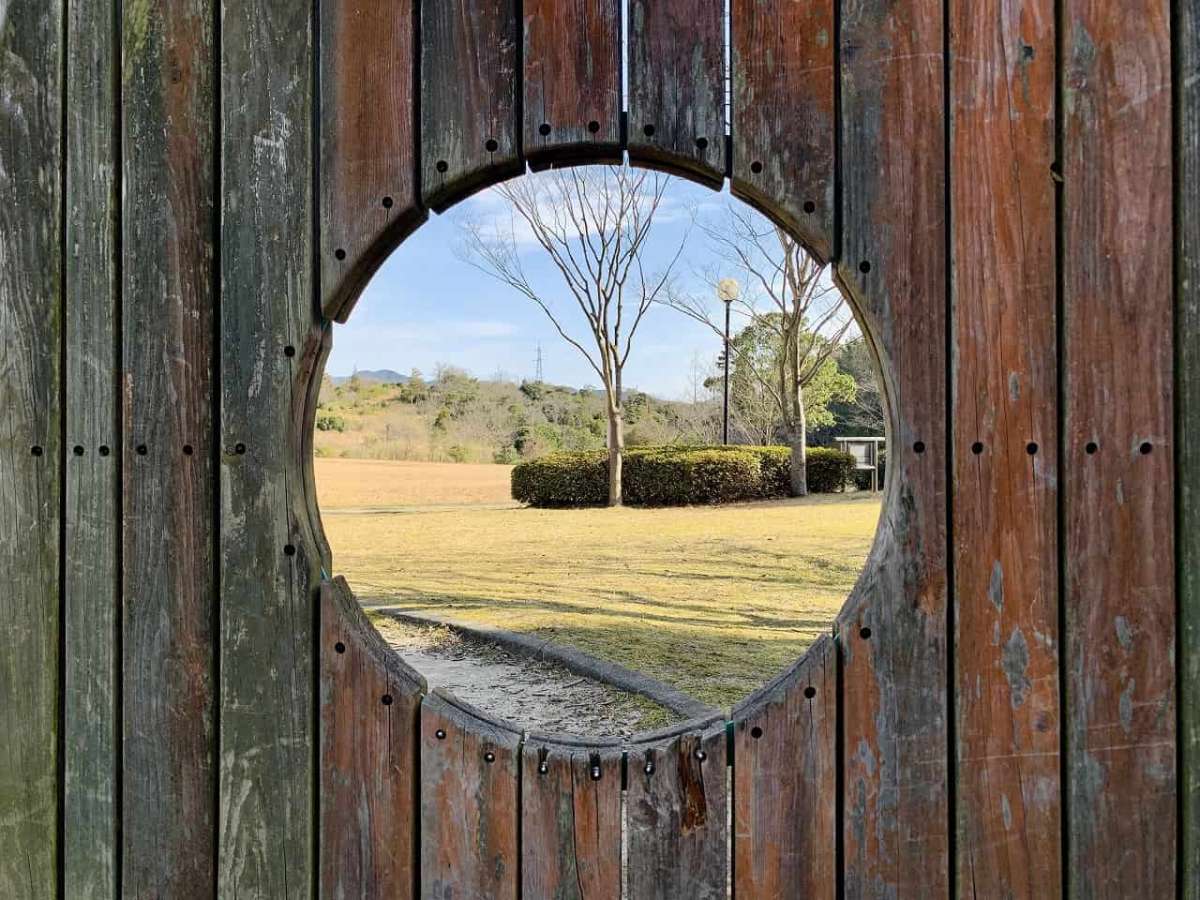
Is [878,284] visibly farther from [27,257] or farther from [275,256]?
[27,257]

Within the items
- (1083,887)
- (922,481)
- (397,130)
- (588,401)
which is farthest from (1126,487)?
(588,401)

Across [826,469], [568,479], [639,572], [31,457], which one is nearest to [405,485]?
[568,479]

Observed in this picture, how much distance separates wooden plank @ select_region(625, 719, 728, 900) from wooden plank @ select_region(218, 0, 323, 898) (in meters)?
0.50

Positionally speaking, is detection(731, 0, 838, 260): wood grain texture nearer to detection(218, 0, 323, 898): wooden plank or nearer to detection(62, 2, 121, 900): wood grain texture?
detection(218, 0, 323, 898): wooden plank

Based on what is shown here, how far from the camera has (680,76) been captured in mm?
1215

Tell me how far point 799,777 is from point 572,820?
34 centimetres

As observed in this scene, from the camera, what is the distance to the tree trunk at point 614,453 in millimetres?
13094

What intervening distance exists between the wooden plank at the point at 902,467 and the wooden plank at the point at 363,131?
0.66 metres

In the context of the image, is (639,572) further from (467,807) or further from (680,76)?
(680,76)

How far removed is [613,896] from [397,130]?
118 cm

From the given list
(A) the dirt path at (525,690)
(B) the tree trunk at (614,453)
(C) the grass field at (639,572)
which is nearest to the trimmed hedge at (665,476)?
(B) the tree trunk at (614,453)

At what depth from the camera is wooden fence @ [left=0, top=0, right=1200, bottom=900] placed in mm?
1184

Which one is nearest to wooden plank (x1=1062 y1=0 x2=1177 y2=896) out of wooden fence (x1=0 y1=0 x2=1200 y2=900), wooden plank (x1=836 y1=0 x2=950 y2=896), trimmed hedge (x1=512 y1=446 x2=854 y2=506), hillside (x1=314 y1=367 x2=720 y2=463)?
wooden fence (x1=0 y1=0 x2=1200 y2=900)

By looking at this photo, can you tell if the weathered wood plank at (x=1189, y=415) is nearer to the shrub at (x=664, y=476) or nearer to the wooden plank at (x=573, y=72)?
the wooden plank at (x=573, y=72)
